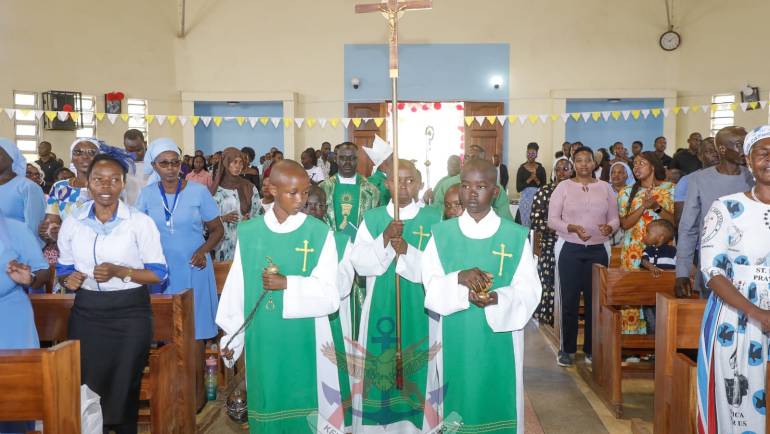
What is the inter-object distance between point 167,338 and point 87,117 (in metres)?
9.85

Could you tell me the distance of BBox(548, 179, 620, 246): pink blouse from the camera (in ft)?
18.3

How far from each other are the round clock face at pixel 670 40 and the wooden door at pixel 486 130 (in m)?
3.54

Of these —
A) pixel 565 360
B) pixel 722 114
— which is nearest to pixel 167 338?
pixel 565 360

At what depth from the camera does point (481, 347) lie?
327 centimetres

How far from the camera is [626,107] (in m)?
15.3

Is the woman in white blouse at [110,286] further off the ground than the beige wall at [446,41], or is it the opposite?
the beige wall at [446,41]

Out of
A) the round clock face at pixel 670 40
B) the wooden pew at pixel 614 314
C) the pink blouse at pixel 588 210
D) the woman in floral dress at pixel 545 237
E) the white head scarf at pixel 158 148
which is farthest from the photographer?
the round clock face at pixel 670 40

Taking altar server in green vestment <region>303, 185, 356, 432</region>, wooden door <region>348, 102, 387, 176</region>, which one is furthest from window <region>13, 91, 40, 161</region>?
altar server in green vestment <region>303, 185, 356, 432</region>

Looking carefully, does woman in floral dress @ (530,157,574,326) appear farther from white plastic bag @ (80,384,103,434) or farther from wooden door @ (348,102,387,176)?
wooden door @ (348,102,387,176)

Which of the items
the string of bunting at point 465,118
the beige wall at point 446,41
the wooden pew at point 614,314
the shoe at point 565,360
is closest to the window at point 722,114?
the string of bunting at point 465,118

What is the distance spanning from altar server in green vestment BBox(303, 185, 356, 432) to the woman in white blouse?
35.5 inches

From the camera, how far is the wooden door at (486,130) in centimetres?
1517

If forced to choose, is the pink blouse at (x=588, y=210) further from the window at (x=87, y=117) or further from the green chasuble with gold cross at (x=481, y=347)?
the window at (x=87, y=117)

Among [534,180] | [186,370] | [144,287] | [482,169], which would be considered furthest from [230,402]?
[534,180]
